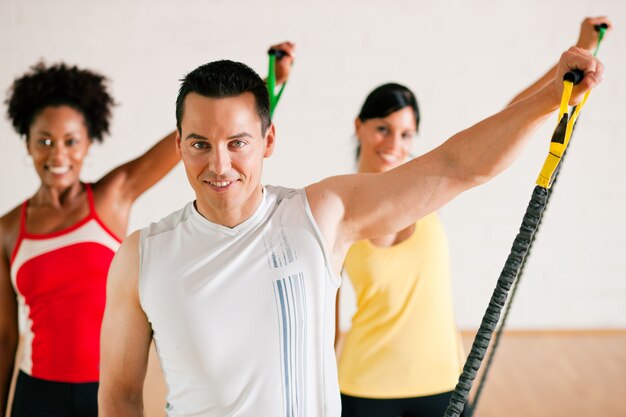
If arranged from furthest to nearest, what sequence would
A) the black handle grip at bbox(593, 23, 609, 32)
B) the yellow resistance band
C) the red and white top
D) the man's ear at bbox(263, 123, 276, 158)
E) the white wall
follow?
the white wall < the red and white top < the black handle grip at bbox(593, 23, 609, 32) < the man's ear at bbox(263, 123, 276, 158) < the yellow resistance band

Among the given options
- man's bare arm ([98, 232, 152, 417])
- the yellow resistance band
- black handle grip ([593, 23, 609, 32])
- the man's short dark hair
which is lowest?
man's bare arm ([98, 232, 152, 417])

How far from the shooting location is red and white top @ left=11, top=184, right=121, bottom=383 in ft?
6.38

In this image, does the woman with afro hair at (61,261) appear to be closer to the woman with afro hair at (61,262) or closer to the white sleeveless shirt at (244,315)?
the woman with afro hair at (61,262)

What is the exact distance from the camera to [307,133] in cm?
461

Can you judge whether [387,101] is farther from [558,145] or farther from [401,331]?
[558,145]

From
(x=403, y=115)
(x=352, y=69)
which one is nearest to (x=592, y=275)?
(x=352, y=69)

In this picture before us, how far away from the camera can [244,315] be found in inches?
51.5

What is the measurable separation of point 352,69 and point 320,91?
240 millimetres

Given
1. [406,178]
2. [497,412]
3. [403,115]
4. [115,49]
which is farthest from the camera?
[115,49]

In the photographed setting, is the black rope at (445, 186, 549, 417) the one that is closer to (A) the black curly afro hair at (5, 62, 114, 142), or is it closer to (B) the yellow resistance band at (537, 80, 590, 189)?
(B) the yellow resistance band at (537, 80, 590, 189)

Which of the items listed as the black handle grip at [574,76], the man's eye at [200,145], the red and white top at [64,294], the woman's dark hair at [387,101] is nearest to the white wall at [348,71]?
the woman's dark hair at [387,101]

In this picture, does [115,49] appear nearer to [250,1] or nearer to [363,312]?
[250,1]

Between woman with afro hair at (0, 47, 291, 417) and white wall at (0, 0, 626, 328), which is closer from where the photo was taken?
woman with afro hair at (0, 47, 291, 417)

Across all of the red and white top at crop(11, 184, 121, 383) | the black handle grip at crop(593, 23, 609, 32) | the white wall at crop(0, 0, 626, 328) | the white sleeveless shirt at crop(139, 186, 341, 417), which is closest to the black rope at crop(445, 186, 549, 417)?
the white sleeveless shirt at crop(139, 186, 341, 417)
